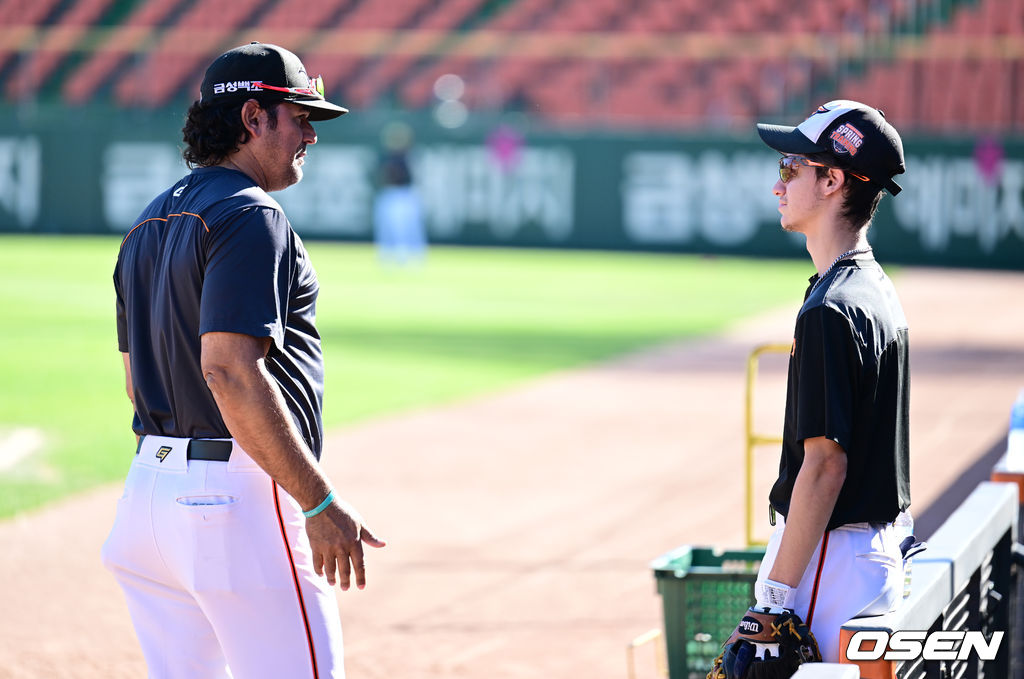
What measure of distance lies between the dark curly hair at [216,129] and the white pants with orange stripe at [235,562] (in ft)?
2.29

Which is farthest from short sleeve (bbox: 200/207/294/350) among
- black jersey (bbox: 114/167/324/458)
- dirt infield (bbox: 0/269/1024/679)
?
dirt infield (bbox: 0/269/1024/679)

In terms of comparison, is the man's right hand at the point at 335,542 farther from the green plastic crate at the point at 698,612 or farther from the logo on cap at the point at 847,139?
the green plastic crate at the point at 698,612

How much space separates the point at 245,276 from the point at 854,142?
1368 mm

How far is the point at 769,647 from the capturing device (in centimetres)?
285

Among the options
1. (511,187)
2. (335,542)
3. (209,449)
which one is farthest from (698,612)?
(511,187)

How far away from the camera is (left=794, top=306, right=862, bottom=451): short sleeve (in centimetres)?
282

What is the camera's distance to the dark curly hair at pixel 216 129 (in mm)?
3250

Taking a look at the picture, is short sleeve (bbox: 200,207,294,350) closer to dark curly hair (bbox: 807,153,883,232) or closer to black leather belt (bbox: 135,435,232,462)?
black leather belt (bbox: 135,435,232,462)

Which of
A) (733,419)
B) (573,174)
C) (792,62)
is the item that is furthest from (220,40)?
(733,419)

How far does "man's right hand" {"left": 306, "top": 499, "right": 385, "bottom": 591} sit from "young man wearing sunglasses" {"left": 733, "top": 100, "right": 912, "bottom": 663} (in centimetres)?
92

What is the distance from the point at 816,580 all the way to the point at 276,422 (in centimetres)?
123

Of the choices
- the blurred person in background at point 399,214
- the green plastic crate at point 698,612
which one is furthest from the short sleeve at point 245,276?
the blurred person in background at point 399,214

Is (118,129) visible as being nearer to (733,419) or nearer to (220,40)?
(220,40)

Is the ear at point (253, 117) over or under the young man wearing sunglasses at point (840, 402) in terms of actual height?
over
